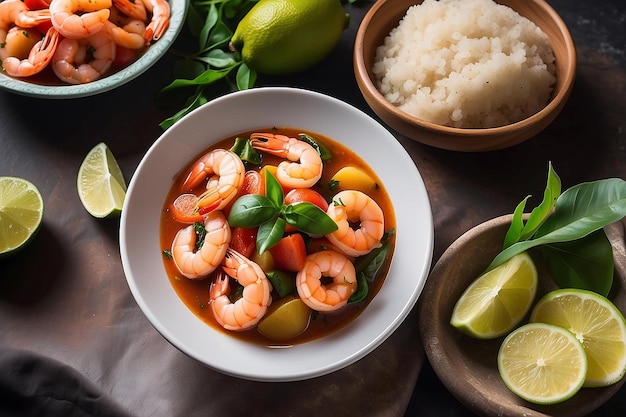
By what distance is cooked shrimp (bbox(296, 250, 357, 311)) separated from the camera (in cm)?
187

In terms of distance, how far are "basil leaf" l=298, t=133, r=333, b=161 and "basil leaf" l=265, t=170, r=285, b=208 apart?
302 millimetres

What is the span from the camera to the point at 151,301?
1923 mm

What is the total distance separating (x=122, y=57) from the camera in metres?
Answer: 2.39

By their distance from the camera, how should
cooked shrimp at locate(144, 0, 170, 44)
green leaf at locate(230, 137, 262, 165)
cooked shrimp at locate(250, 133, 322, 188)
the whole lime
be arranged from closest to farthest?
1. cooked shrimp at locate(250, 133, 322, 188)
2. green leaf at locate(230, 137, 262, 165)
3. the whole lime
4. cooked shrimp at locate(144, 0, 170, 44)

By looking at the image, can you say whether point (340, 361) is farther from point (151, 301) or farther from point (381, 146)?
point (381, 146)

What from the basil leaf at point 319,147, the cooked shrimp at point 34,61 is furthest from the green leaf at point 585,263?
the cooked shrimp at point 34,61

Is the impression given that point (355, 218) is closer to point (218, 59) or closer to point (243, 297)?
point (243, 297)

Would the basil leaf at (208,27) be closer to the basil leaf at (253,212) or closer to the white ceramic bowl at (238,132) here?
the white ceramic bowl at (238,132)

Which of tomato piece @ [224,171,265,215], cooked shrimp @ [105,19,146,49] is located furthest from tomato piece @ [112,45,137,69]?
tomato piece @ [224,171,265,215]

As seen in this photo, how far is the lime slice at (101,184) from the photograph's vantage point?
2205mm

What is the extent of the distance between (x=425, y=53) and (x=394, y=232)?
26.5 inches

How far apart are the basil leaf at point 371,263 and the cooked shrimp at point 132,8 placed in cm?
121

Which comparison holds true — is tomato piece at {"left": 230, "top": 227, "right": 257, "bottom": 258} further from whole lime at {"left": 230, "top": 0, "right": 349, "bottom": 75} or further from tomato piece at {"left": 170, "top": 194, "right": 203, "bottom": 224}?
whole lime at {"left": 230, "top": 0, "right": 349, "bottom": 75}

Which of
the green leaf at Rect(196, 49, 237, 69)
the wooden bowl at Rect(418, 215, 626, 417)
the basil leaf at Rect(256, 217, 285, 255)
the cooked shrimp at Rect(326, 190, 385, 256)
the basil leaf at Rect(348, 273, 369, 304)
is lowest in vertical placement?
the wooden bowl at Rect(418, 215, 626, 417)
